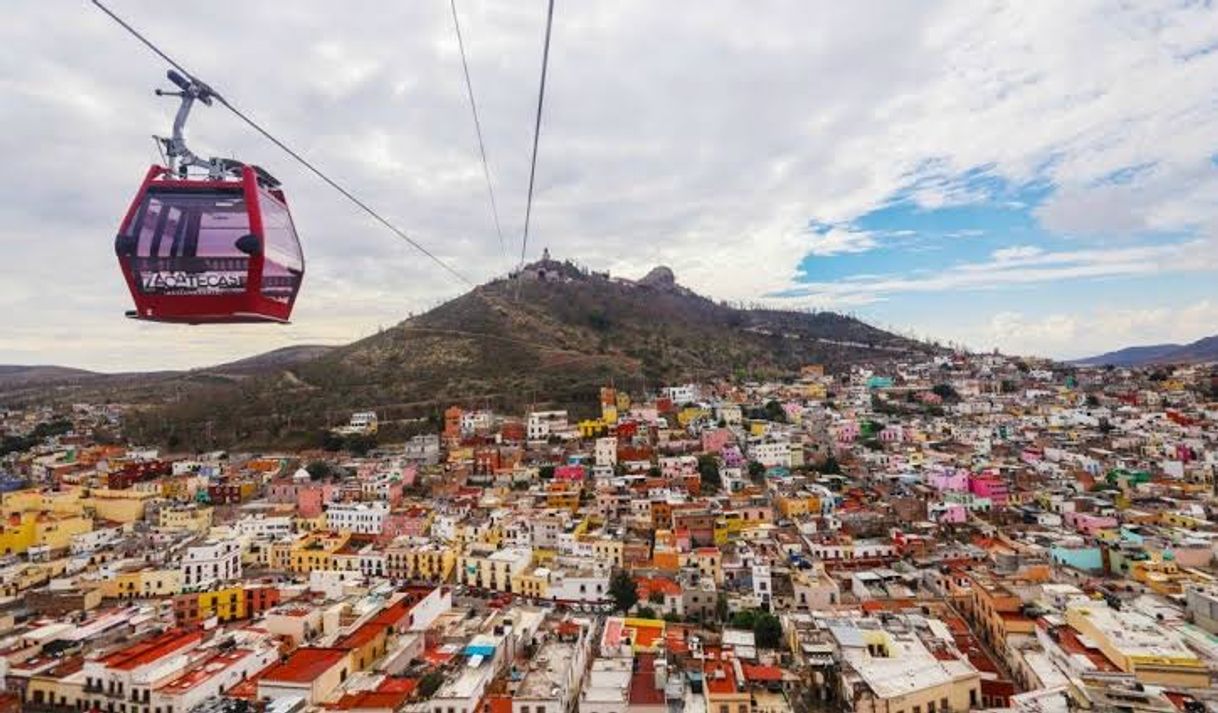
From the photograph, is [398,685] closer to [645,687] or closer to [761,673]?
[645,687]

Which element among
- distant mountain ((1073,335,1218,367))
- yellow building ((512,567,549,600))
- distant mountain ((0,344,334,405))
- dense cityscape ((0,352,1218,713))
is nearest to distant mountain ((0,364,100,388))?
distant mountain ((0,344,334,405))

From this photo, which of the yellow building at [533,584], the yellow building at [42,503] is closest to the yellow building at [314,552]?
the yellow building at [533,584]

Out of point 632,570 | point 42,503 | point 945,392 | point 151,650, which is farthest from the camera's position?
point 945,392

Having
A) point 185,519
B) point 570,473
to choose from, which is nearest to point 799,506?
point 570,473

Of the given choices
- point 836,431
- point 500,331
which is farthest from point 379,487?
point 500,331

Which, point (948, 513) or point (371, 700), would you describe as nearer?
point (371, 700)

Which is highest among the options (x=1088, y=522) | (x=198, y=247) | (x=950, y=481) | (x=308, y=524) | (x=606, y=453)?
(x=198, y=247)
